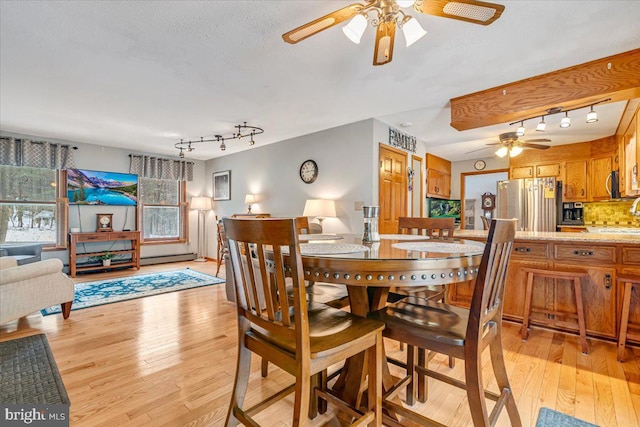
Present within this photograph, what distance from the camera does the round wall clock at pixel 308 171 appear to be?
453cm

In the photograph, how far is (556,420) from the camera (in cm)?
149

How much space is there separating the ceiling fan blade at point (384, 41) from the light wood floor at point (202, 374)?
1.97 metres

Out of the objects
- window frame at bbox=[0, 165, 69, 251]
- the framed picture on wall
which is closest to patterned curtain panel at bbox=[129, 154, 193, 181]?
the framed picture on wall

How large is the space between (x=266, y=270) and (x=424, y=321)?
73 cm

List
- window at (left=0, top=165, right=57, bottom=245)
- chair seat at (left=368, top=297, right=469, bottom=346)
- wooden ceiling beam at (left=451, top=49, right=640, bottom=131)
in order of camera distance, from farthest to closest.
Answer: window at (left=0, top=165, right=57, bottom=245) → wooden ceiling beam at (left=451, top=49, right=640, bottom=131) → chair seat at (left=368, top=297, right=469, bottom=346)

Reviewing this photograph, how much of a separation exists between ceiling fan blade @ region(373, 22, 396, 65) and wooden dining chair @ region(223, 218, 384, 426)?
4.17 feet

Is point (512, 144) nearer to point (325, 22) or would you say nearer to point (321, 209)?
point (321, 209)

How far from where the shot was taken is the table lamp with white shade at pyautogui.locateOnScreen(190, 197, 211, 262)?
6.33 m

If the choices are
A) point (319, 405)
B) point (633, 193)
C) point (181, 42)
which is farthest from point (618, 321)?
point (181, 42)

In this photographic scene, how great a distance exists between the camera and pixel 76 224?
5195mm

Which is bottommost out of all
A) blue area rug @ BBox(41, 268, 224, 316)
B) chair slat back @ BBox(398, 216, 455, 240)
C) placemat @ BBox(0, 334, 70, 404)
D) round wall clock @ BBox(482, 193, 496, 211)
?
blue area rug @ BBox(41, 268, 224, 316)

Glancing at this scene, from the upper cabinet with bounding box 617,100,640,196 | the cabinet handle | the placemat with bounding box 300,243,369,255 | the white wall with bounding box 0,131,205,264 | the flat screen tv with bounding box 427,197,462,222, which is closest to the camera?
the placemat with bounding box 300,243,369,255

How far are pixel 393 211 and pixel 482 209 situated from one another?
11.0 feet

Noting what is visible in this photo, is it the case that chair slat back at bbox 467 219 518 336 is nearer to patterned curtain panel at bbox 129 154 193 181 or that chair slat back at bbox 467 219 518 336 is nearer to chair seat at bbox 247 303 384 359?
chair seat at bbox 247 303 384 359
